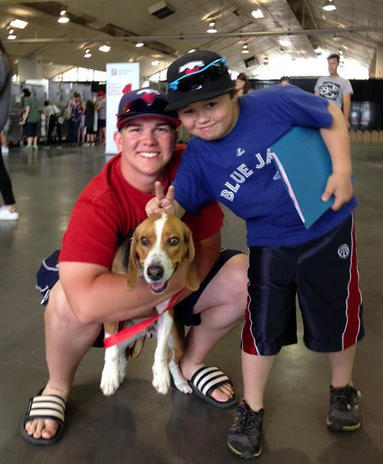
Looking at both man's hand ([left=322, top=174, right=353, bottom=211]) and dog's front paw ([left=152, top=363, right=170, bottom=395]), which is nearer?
man's hand ([left=322, top=174, right=353, bottom=211])

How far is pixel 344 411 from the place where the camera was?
2.12m

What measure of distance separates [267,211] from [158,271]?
0.47 meters

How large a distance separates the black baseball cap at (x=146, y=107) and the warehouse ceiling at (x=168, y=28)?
16.2 metres

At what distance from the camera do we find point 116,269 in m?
2.06

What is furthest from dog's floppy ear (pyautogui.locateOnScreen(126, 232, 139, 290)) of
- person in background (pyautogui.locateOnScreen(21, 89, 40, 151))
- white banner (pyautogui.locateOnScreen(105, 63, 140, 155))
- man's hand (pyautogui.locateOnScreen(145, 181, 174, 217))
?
person in background (pyautogui.locateOnScreen(21, 89, 40, 151))

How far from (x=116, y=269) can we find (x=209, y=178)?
1.61 ft

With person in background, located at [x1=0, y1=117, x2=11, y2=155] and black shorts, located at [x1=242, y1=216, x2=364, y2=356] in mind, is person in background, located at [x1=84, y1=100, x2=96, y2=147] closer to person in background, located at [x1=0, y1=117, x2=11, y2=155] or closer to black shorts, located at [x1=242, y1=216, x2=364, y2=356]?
person in background, located at [x1=0, y1=117, x2=11, y2=155]

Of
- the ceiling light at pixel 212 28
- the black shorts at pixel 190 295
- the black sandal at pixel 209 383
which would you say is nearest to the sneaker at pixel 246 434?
the black sandal at pixel 209 383

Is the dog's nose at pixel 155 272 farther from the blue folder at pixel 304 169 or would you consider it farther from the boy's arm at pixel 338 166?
the boy's arm at pixel 338 166

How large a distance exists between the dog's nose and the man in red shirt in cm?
17

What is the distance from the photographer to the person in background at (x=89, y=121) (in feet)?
62.1

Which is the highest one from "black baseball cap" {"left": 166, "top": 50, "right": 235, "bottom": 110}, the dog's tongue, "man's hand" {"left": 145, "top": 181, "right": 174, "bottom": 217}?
"black baseball cap" {"left": 166, "top": 50, "right": 235, "bottom": 110}

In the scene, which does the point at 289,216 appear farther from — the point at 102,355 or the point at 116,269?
the point at 102,355

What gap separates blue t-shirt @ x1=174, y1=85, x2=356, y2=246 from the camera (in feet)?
6.29
